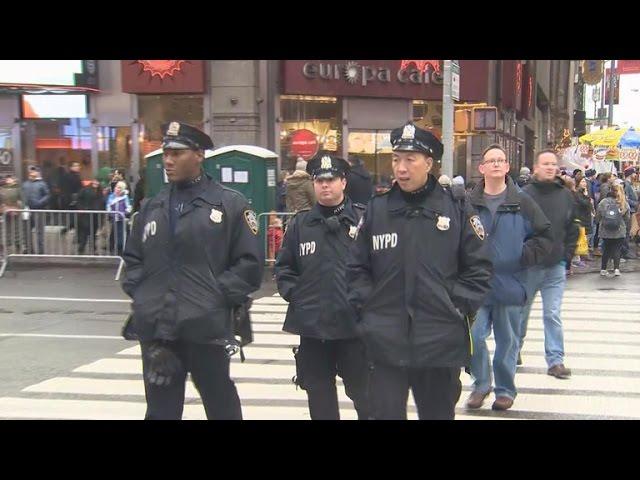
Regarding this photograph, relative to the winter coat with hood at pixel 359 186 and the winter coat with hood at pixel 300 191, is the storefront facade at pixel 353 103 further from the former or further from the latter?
the winter coat with hood at pixel 359 186

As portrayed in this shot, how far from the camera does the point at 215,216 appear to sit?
170 inches

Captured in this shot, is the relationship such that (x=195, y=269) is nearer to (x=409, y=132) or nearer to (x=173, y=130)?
(x=173, y=130)

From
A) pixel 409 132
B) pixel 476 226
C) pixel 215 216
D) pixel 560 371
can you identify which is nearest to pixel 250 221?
pixel 215 216

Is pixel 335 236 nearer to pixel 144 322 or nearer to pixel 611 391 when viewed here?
pixel 144 322

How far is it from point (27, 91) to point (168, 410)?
1783 cm

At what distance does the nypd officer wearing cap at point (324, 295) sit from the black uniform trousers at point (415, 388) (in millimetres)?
674

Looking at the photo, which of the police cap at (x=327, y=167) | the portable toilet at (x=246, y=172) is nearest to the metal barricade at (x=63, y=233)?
the portable toilet at (x=246, y=172)

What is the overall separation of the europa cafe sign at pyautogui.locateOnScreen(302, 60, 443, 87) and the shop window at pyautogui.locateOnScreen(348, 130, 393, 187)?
1418mm

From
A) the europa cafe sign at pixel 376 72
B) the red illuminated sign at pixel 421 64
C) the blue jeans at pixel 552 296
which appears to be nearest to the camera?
the blue jeans at pixel 552 296

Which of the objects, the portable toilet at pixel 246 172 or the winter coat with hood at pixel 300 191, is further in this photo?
the portable toilet at pixel 246 172

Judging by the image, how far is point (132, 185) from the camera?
20.7m

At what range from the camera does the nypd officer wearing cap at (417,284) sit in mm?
3949

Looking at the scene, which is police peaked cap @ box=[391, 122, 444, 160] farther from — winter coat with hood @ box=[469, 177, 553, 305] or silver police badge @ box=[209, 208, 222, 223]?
winter coat with hood @ box=[469, 177, 553, 305]

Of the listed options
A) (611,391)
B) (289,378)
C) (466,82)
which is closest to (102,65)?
(466,82)
